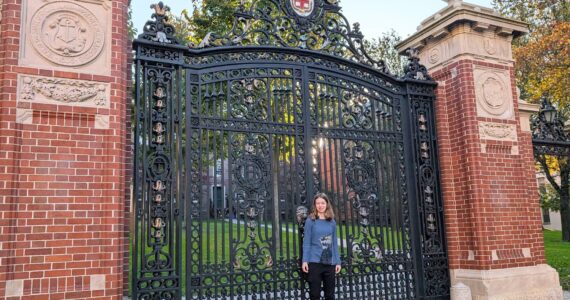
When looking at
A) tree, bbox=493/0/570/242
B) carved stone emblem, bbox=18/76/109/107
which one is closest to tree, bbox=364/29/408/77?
tree, bbox=493/0/570/242

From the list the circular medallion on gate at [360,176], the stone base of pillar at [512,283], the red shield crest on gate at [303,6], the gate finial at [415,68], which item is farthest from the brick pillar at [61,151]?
the stone base of pillar at [512,283]

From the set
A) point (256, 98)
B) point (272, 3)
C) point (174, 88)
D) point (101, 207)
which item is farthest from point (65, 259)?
point (272, 3)

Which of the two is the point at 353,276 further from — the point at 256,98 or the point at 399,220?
the point at 256,98

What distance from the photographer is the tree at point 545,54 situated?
554 inches

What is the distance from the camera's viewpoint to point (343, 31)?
22.4 feet

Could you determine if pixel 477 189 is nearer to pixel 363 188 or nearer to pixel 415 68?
pixel 363 188

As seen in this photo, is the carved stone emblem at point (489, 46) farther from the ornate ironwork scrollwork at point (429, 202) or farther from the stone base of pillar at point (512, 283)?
the stone base of pillar at point (512, 283)

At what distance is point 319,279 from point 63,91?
11.6 ft

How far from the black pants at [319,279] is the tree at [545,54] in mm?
11652

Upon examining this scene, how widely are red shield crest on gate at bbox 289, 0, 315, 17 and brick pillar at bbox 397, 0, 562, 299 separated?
7.03ft

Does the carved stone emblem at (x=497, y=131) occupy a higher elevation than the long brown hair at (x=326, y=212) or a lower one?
higher

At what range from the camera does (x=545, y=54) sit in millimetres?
14828

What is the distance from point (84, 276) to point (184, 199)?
1404 millimetres

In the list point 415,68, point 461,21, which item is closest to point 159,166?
point 415,68
